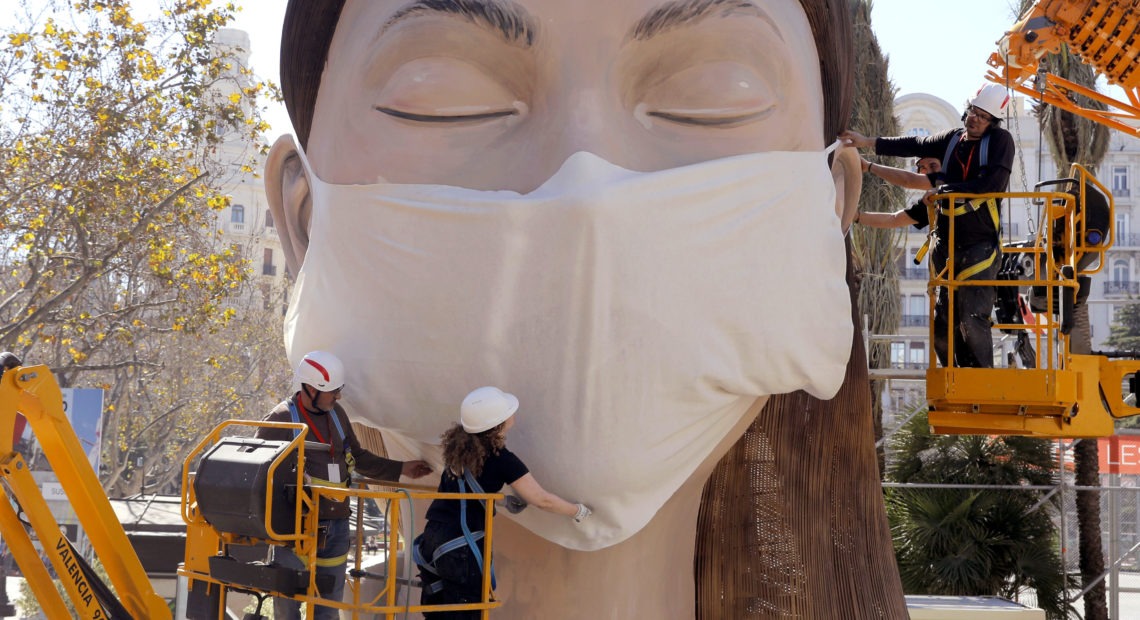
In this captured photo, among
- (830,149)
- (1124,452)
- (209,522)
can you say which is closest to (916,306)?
(1124,452)

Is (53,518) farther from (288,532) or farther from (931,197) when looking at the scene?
(931,197)

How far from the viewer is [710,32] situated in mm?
4535

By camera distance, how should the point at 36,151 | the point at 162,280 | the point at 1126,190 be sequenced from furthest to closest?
the point at 1126,190, the point at 162,280, the point at 36,151

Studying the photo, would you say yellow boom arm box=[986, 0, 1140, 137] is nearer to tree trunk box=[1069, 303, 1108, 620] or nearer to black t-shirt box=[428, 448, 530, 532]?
black t-shirt box=[428, 448, 530, 532]

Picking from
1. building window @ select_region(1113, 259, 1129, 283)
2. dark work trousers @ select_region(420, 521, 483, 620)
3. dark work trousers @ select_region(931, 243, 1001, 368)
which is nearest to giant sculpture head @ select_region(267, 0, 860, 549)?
dark work trousers @ select_region(420, 521, 483, 620)

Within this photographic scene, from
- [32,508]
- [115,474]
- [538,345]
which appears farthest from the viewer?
[115,474]

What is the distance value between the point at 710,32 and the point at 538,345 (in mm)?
1373

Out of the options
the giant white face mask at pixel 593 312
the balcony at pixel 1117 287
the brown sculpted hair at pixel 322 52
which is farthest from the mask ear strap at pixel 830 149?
the balcony at pixel 1117 287

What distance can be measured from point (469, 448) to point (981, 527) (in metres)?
10.5

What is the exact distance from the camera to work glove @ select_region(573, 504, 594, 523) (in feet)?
14.0

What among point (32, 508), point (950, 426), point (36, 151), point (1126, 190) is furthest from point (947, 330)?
point (1126, 190)

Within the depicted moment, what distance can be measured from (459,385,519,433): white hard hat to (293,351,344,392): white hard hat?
2.01 ft

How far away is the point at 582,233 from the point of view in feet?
13.7

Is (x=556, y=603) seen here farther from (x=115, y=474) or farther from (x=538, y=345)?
(x=115, y=474)
